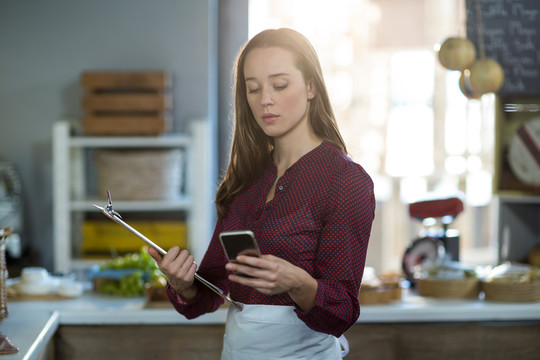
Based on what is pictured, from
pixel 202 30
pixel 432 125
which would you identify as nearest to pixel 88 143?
pixel 202 30

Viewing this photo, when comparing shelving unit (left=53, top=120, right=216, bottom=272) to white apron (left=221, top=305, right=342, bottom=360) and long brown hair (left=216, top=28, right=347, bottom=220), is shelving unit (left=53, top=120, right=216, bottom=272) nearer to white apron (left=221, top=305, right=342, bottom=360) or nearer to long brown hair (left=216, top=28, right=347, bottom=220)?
long brown hair (left=216, top=28, right=347, bottom=220)

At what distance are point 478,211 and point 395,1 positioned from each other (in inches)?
113

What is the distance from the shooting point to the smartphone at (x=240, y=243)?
1154 millimetres

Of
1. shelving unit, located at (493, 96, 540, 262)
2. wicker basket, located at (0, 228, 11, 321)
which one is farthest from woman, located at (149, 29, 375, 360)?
shelving unit, located at (493, 96, 540, 262)

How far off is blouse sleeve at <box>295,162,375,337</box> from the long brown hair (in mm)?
142

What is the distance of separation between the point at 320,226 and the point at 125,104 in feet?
7.23

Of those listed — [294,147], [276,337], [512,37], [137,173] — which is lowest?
[276,337]

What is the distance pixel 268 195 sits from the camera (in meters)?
1.55

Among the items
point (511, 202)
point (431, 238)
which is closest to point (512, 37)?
point (511, 202)

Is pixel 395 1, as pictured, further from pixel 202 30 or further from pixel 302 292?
pixel 302 292

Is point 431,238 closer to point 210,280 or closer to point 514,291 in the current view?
point 514,291

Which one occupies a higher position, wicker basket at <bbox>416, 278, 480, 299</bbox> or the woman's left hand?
the woman's left hand

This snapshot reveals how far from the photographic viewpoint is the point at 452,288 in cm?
241

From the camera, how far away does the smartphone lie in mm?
1154
